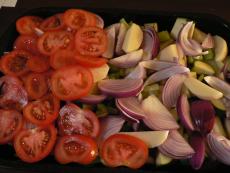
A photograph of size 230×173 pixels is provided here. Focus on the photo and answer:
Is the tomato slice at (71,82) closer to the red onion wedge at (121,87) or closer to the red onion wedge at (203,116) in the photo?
the red onion wedge at (121,87)

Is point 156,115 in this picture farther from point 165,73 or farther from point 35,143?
point 35,143

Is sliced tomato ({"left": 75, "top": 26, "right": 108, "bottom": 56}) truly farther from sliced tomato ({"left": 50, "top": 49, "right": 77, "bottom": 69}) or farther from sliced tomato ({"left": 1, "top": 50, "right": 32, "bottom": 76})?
sliced tomato ({"left": 1, "top": 50, "right": 32, "bottom": 76})

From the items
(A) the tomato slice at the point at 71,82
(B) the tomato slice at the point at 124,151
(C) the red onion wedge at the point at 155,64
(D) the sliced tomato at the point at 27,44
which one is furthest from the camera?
(D) the sliced tomato at the point at 27,44

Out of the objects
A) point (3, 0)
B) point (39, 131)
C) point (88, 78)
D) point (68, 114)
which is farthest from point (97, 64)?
point (3, 0)

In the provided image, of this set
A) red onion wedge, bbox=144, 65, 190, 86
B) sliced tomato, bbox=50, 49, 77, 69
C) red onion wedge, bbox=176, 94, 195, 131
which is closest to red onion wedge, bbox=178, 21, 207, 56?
red onion wedge, bbox=144, 65, 190, 86

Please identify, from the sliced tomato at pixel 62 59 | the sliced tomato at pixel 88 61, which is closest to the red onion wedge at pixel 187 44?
the sliced tomato at pixel 88 61
